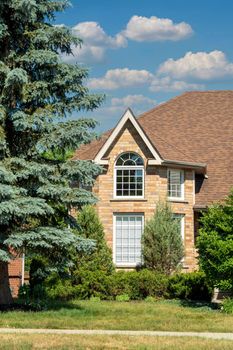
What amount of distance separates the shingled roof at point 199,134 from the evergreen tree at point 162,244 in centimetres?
256

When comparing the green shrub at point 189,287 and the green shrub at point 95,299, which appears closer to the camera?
the green shrub at point 95,299

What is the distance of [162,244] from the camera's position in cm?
2623

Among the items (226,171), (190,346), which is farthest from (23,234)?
(226,171)

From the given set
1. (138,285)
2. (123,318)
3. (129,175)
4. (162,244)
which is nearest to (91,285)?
(138,285)

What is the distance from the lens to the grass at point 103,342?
41.4 feet

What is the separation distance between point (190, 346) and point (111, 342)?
1592 mm

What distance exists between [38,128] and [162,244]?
941 cm

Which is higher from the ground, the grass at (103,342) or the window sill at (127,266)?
the window sill at (127,266)

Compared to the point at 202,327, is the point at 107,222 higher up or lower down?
higher up

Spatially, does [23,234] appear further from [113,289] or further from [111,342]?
[113,289]

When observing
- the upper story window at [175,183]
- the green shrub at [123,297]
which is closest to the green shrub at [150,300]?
the green shrub at [123,297]

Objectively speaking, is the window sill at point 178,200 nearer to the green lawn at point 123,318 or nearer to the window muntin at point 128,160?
the window muntin at point 128,160

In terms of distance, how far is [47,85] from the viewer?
1909 centimetres

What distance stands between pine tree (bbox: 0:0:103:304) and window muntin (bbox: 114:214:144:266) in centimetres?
785
